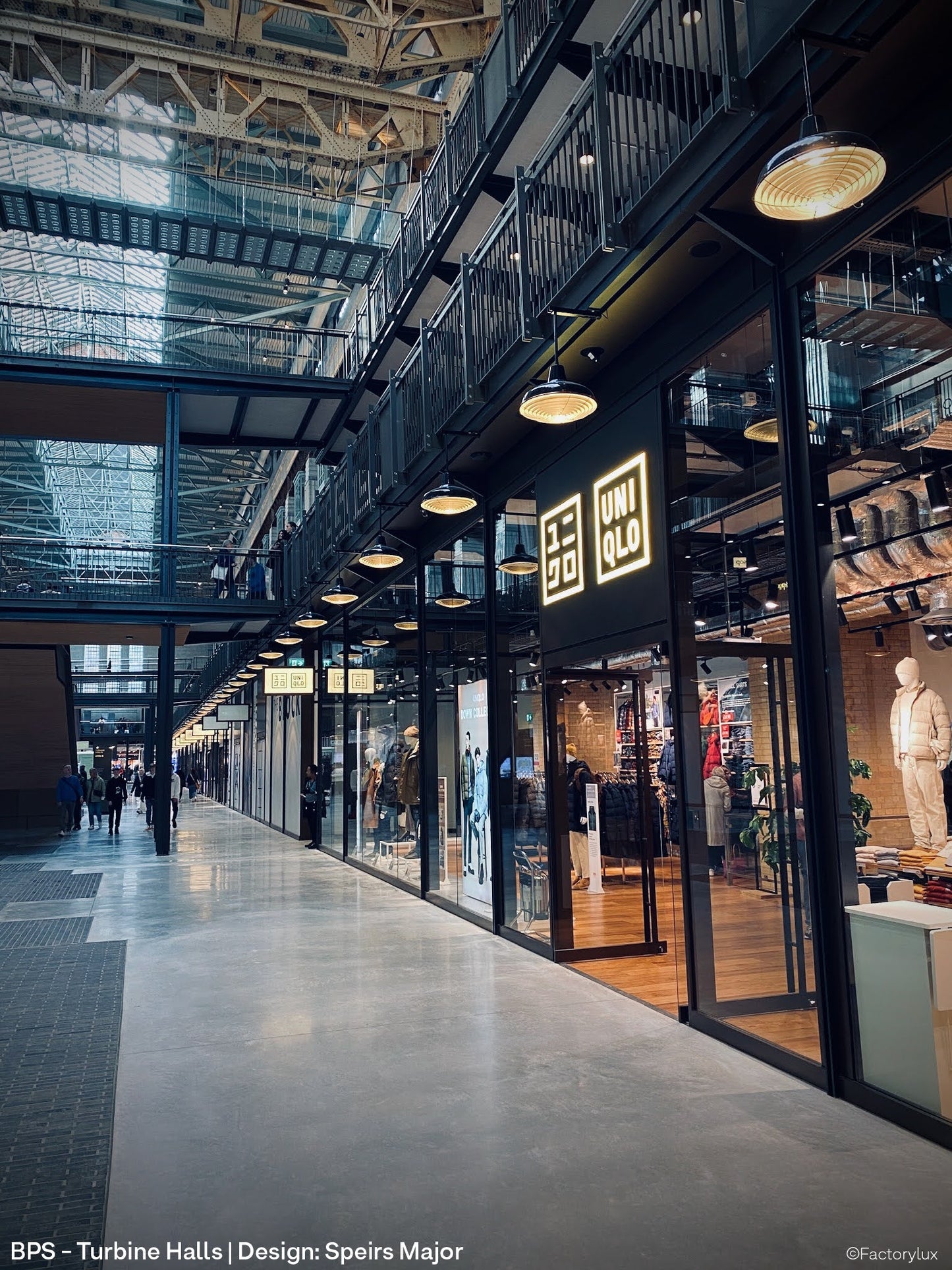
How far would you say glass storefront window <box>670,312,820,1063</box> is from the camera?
5.05 m

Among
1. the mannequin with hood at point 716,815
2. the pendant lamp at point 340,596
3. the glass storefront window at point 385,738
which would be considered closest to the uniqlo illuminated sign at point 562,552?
the mannequin with hood at point 716,815

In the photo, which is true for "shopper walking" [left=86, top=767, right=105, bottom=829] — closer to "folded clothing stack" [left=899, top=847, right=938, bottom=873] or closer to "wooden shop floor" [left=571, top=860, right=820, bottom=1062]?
"wooden shop floor" [left=571, top=860, right=820, bottom=1062]

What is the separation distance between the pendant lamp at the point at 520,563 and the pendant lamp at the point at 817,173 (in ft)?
15.8

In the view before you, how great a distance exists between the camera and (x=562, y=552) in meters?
7.76

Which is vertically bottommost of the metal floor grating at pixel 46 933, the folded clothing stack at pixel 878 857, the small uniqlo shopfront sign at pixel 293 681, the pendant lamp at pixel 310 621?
the metal floor grating at pixel 46 933

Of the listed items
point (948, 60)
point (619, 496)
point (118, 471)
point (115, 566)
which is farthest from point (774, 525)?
point (118, 471)

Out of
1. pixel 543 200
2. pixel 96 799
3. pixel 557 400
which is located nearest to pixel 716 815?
pixel 557 400

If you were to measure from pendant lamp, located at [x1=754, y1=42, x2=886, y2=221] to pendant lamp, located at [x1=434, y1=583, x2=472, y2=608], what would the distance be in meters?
6.48

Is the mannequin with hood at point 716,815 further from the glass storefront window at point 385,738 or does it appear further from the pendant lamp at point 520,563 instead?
the glass storefront window at point 385,738

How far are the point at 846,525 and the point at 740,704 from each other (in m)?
1.29

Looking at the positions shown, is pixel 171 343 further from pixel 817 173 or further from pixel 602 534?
pixel 817 173

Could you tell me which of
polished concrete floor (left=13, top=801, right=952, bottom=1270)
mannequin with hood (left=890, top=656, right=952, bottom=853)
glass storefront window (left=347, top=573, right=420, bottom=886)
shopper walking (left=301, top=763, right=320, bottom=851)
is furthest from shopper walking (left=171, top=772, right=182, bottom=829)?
mannequin with hood (left=890, top=656, right=952, bottom=853)

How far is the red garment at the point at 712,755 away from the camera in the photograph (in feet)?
18.8

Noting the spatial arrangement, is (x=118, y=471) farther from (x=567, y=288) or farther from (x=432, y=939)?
(x=567, y=288)
